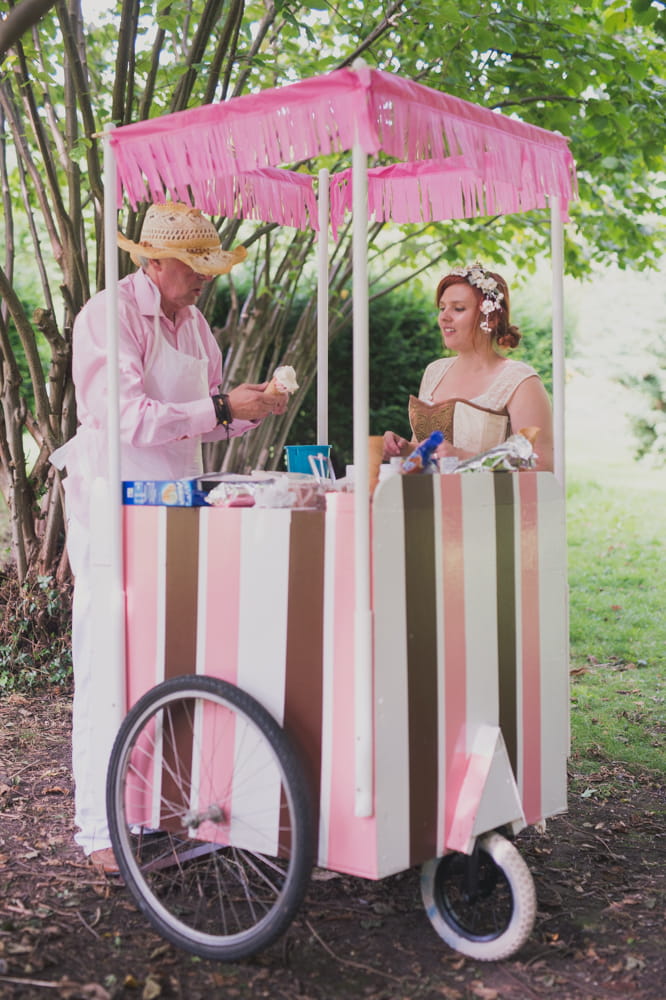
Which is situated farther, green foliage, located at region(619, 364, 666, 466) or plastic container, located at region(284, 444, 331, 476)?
green foliage, located at region(619, 364, 666, 466)

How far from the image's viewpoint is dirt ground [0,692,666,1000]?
2.42 metres

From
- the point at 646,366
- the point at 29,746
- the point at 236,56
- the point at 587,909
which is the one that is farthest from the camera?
the point at 646,366

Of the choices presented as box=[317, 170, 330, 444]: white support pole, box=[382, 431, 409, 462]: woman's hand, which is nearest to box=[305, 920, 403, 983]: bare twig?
box=[382, 431, 409, 462]: woman's hand

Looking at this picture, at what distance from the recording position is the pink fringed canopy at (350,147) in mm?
2312

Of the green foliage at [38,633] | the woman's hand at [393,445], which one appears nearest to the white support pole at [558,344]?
the woman's hand at [393,445]

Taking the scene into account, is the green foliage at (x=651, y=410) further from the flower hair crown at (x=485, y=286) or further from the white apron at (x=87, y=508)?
the white apron at (x=87, y=508)

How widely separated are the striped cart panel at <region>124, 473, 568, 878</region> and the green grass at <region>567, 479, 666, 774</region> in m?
1.63

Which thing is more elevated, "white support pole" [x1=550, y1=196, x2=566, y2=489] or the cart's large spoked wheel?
"white support pole" [x1=550, y1=196, x2=566, y2=489]

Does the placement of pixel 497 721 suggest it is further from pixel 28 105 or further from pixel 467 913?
pixel 28 105

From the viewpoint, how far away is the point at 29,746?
4.48 m

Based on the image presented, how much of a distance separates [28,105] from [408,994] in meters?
4.21

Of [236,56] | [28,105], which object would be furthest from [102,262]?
[236,56]

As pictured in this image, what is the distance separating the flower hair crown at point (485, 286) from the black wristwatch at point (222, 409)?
902 millimetres

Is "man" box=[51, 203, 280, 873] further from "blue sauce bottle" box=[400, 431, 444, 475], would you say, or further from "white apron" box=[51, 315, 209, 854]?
"blue sauce bottle" box=[400, 431, 444, 475]
